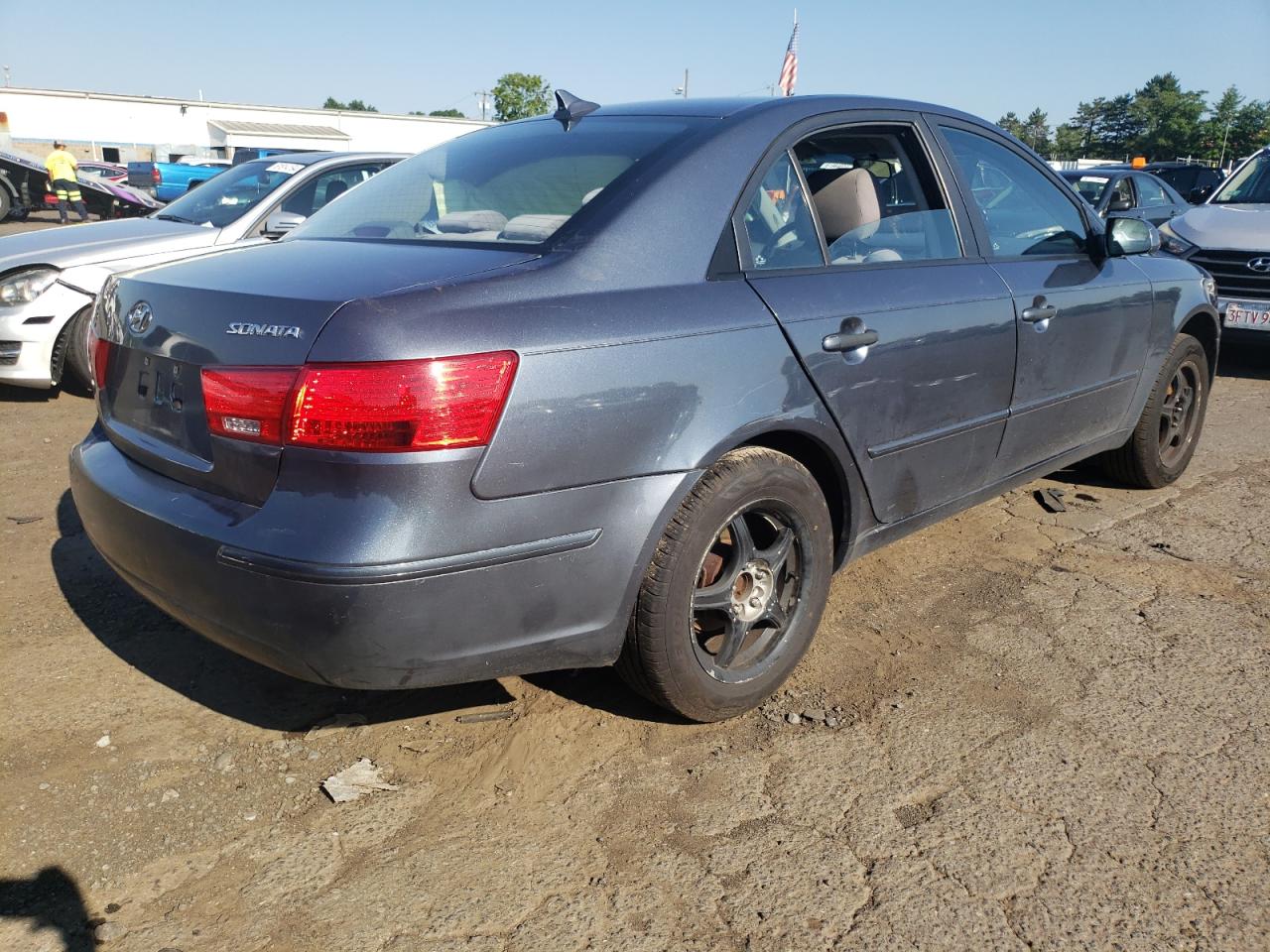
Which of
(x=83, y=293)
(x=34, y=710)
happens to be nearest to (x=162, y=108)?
(x=83, y=293)

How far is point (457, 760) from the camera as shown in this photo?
2592 millimetres

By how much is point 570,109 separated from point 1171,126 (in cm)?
9735

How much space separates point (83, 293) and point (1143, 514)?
584 centimetres

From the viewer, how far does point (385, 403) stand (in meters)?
2.00

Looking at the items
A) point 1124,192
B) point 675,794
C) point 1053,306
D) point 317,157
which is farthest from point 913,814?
point 1124,192

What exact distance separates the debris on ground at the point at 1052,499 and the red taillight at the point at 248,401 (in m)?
3.59

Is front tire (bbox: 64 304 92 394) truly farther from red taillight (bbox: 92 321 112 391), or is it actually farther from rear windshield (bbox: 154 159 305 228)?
red taillight (bbox: 92 321 112 391)

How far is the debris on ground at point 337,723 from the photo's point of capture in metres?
2.71

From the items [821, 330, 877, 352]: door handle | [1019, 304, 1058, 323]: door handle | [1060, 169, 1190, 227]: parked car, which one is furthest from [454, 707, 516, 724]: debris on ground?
[1060, 169, 1190, 227]: parked car

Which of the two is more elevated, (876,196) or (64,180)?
(876,196)

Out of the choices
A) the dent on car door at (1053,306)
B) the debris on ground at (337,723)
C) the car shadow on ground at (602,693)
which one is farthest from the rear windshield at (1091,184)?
the debris on ground at (337,723)

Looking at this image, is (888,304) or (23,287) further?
(23,287)

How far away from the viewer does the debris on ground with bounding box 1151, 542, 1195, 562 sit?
398cm

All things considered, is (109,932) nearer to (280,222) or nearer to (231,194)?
(280,222)
